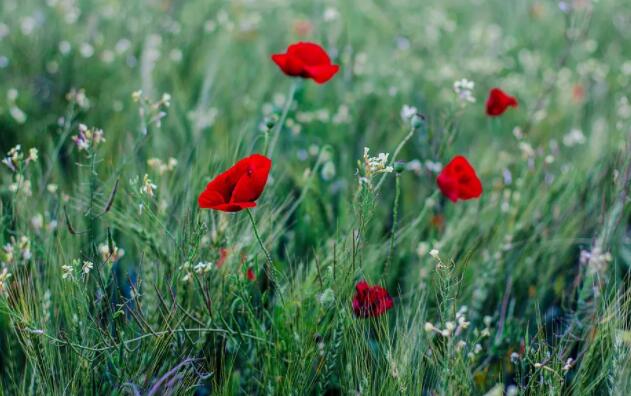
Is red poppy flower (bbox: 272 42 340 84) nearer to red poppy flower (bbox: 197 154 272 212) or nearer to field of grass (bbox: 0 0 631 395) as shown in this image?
field of grass (bbox: 0 0 631 395)

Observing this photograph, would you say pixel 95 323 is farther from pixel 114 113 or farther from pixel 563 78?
pixel 563 78

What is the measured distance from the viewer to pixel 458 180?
153 centimetres

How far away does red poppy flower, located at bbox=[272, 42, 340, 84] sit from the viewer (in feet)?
5.21

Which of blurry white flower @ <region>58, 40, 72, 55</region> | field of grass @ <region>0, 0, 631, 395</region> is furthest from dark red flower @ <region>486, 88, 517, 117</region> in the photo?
blurry white flower @ <region>58, 40, 72, 55</region>

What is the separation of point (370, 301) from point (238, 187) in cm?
31

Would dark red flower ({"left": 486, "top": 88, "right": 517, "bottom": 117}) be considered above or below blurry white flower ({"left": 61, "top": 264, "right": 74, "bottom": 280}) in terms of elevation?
above

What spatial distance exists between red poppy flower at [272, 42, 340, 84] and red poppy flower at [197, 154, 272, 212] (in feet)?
1.41

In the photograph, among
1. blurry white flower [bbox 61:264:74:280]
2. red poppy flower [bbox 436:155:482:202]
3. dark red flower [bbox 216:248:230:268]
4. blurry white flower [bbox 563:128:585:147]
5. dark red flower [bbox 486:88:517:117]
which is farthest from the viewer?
blurry white flower [bbox 563:128:585:147]

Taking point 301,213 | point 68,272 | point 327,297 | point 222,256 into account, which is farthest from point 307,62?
point 68,272

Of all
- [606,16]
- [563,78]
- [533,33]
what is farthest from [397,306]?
[606,16]

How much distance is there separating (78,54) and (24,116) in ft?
1.78

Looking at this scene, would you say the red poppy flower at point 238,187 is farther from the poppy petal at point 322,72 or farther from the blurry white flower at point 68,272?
the poppy petal at point 322,72

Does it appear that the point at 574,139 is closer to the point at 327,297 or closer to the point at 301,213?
the point at 301,213

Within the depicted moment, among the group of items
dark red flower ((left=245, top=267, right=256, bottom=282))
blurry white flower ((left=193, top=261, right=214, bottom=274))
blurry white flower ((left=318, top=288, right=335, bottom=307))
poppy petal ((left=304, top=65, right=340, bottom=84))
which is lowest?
dark red flower ((left=245, top=267, right=256, bottom=282))
